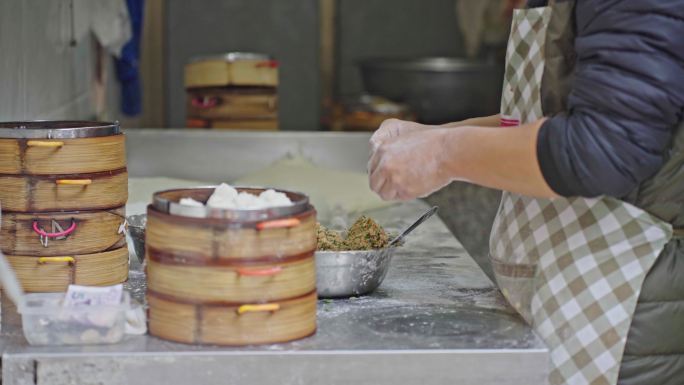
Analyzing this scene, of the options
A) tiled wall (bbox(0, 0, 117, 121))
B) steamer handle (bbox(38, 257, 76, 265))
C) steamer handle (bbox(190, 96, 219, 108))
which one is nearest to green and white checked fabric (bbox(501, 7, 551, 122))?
steamer handle (bbox(38, 257, 76, 265))

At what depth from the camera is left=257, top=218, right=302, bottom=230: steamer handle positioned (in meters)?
1.58

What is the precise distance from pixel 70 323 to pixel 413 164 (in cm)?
63

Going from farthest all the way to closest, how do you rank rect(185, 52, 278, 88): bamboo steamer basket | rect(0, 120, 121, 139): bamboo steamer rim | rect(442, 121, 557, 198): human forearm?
1. rect(185, 52, 278, 88): bamboo steamer basket
2. rect(0, 120, 121, 139): bamboo steamer rim
3. rect(442, 121, 557, 198): human forearm

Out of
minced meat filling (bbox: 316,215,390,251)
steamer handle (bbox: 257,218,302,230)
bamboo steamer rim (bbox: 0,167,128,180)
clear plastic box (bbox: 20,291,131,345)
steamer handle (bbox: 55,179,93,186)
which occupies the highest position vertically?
bamboo steamer rim (bbox: 0,167,128,180)

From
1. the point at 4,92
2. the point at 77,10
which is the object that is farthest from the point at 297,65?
the point at 4,92

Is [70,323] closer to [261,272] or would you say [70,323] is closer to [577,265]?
[261,272]

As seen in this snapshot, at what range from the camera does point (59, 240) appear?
6.19ft

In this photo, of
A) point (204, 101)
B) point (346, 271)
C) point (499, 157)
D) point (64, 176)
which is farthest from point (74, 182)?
point (204, 101)

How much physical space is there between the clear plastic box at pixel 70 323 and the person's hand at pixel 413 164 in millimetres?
498

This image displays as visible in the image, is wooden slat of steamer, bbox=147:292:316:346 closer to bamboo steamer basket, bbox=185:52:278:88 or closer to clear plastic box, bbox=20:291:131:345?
clear plastic box, bbox=20:291:131:345

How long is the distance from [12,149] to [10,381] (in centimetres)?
46

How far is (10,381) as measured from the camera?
1.57 m

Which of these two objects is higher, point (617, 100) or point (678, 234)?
point (617, 100)

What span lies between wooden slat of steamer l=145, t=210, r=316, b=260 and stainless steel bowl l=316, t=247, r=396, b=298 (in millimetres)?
306
